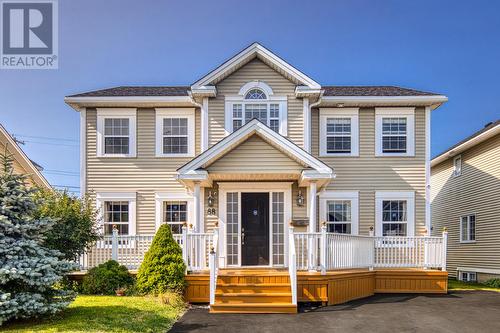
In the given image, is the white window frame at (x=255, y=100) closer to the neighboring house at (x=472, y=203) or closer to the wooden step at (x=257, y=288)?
the wooden step at (x=257, y=288)

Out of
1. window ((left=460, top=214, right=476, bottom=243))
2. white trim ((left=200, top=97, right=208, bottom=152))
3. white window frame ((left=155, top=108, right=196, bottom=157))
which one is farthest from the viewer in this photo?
window ((left=460, top=214, right=476, bottom=243))

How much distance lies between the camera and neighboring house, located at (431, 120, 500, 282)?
52.0 ft

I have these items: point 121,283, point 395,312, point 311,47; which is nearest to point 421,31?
point 311,47

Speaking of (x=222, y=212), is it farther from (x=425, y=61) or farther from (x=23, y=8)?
(x=425, y=61)

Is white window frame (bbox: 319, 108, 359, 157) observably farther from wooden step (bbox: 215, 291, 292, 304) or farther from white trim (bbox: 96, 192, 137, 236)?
white trim (bbox: 96, 192, 137, 236)

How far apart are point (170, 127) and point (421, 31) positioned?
11.2 metres

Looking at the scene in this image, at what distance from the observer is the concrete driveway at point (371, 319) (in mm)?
8281

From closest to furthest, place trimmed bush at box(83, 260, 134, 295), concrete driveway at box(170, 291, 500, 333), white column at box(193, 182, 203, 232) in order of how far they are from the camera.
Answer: concrete driveway at box(170, 291, 500, 333) → trimmed bush at box(83, 260, 134, 295) → white column at box(193, 182, 203, 232)

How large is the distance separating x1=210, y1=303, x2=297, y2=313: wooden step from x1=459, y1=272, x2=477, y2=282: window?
453 inches

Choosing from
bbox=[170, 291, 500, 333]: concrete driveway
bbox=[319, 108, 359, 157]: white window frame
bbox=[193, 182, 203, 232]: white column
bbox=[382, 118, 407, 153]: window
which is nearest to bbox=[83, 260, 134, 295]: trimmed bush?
bbox=[193, 182, 203, 232]: white column

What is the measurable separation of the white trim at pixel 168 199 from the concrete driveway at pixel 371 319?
15.2ft

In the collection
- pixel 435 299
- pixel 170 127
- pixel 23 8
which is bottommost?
pixel 435 299

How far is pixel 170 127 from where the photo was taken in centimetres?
1453

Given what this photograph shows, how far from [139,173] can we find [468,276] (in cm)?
1453
